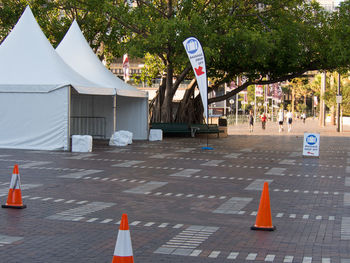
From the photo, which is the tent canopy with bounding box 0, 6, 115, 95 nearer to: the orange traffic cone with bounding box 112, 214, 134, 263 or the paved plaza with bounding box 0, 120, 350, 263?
the paved plaza with bounding box 0, 120, 350, 263

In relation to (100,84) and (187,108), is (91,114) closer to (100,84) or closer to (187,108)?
(100,84)

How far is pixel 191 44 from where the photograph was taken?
923 inches

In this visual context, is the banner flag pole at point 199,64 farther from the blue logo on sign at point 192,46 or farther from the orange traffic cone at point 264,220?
the orange traffic cone at point 264,220

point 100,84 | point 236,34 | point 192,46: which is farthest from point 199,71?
point 236,34

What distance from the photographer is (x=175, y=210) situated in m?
10.1

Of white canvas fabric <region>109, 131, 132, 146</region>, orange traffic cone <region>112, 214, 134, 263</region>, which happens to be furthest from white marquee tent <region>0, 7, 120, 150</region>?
orange traffic cone <region>112, 214, 134, 263</region>

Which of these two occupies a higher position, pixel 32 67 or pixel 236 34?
pixel 236 34

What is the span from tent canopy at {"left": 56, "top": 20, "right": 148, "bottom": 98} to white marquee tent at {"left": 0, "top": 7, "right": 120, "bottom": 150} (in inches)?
71.6

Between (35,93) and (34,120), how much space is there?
39.4 inches

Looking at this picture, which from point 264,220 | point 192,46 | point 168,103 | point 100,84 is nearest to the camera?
point 264,220

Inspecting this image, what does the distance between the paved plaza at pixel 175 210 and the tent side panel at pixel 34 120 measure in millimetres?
2586

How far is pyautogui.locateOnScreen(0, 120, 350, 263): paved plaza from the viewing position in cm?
725

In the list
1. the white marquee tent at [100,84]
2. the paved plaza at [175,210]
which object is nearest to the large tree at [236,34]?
the white marquee tent at [100,84]

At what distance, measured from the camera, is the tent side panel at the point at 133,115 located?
1126 inches
